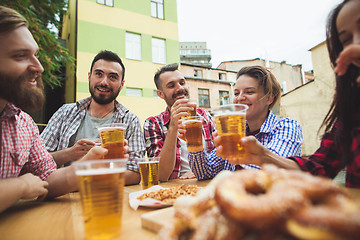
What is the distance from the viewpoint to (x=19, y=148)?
5.67ft

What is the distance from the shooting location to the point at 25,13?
522cm

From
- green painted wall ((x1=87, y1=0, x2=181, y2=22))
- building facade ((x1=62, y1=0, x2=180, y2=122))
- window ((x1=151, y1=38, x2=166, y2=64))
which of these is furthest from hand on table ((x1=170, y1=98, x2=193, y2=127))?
green painted wall ((x1=87, y1=0, x2=181, y2=22))

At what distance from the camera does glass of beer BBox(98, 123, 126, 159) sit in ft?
5.92

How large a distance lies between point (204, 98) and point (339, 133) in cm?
2101

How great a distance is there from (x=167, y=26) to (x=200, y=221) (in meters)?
16.2

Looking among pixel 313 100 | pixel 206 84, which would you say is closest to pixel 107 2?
pixel 206 84

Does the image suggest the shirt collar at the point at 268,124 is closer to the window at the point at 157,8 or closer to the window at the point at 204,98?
the window at the point at 157,8

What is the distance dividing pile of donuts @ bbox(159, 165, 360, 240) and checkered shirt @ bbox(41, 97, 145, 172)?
92.9 inches

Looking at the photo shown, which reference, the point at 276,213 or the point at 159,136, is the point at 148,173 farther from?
the point at 276,213

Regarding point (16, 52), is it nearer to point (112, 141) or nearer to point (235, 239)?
point (112, 141)

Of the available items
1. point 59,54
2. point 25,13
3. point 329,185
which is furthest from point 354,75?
point 59,54

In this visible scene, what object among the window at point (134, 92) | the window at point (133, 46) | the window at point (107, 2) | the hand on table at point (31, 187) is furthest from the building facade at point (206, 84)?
the hand on table at point (31, 187)

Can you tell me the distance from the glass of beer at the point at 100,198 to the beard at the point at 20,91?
118 cm

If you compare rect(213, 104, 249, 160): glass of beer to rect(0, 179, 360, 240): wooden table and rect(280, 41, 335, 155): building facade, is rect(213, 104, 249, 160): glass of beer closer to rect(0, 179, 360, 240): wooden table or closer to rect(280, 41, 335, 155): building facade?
rect(0, 179, 360, 240): wooden table
